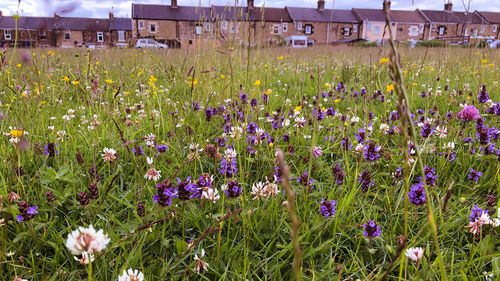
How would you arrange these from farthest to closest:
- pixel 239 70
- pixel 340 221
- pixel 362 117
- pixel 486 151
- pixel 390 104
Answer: pixel 239 70, pixel 390 104, pixel 362 117, pixel 486 151, pixel 340 221

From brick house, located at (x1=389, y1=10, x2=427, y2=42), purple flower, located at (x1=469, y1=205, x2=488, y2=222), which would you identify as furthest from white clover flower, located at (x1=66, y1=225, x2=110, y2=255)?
brick house, located at (x1=389, y1=10, x2=427, y2=42)

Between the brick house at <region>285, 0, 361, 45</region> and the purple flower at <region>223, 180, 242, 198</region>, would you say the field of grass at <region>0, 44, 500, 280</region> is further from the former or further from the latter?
the brick house at <region>285, 0, 361, 45</region>

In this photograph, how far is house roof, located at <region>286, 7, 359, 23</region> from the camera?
50475 mm

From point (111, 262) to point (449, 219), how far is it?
1497 millimetres

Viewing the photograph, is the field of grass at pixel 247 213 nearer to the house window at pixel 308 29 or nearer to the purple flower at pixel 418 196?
the purple flower at pixel 418 196

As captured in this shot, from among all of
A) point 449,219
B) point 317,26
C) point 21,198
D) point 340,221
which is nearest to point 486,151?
point 449,219

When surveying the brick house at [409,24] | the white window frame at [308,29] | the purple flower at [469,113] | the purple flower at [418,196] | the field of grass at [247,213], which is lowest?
the field of grass at [247,213]

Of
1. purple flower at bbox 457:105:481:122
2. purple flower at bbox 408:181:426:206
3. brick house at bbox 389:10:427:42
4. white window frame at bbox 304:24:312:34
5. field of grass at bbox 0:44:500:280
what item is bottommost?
field of grass at bbox 0:44:500:280

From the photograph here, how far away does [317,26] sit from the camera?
168ft

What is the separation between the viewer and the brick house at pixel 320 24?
5047 cm

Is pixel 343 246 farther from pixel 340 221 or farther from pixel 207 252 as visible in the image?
pixel 207 252

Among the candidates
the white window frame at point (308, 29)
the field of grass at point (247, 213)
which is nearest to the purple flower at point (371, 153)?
the field of grass at point (247, 213)

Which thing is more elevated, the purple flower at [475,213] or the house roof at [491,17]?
the house roof at [491,17]

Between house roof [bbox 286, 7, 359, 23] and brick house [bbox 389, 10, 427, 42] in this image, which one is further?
brick house [bbox 389, 10, 427, 42]
